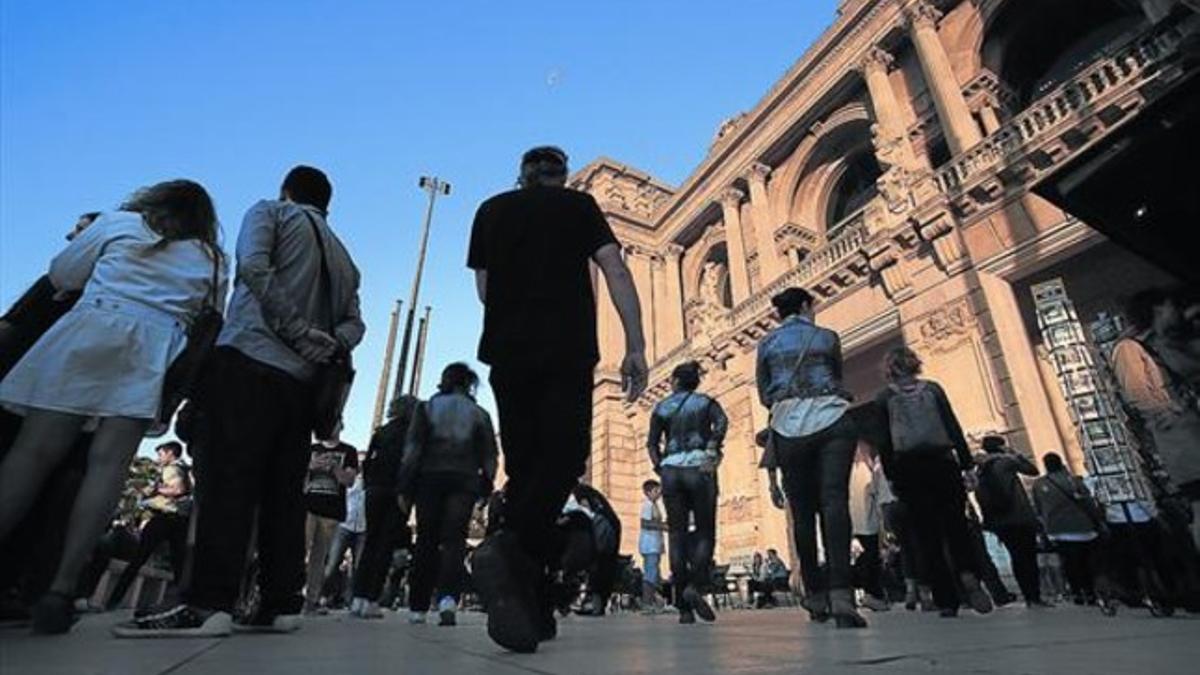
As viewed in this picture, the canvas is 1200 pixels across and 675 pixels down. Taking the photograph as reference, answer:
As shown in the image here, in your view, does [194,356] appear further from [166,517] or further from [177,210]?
[166,517]

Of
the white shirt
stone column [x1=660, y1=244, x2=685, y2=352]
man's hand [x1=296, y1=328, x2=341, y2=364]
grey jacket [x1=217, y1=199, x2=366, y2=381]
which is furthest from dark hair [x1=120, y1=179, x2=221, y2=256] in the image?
stone column [x1=660, y1=244, x2=685, y2=352]

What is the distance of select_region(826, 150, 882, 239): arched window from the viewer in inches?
755

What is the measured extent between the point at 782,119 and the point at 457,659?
20624mm

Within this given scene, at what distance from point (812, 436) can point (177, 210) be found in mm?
3724

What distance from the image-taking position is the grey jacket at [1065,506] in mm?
6957

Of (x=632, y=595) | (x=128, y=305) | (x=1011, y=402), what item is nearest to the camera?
(x=128, y=305)

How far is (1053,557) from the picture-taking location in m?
10.2

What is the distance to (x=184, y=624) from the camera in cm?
258

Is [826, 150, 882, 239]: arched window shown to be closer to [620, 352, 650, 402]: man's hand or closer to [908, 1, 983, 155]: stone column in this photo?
[908, 1, 983, 155]: stone column

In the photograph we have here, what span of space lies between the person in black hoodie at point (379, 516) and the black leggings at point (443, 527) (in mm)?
743

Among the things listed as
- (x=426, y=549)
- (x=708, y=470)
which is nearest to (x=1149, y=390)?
(x=708, y=470)

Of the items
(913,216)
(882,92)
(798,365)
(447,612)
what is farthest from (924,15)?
(447,612)

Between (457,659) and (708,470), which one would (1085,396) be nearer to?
(708,470)

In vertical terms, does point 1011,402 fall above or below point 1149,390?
above
